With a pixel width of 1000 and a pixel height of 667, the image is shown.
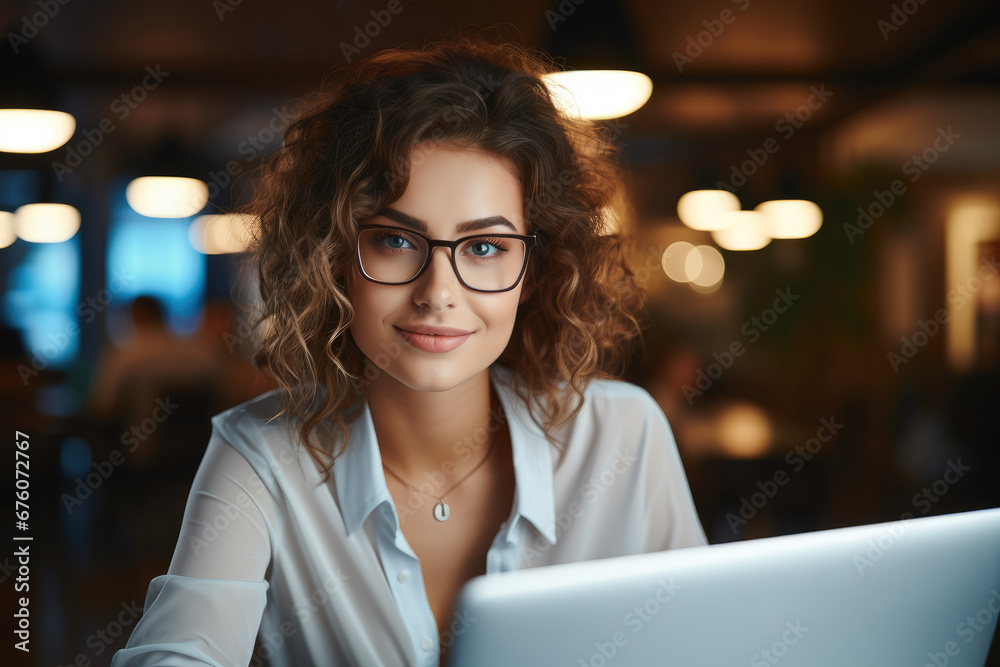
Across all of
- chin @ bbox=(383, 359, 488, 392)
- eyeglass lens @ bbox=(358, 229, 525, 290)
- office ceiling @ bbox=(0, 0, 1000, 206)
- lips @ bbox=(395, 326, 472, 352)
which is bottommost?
chin @ bbox=(383, 359, 488, 392)

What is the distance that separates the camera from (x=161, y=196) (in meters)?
3.29

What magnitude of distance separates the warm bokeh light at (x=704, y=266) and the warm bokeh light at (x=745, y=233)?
0.25 ft

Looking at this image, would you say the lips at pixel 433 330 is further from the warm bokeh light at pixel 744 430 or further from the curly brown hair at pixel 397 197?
the warm bokeh light at pixel 744 430

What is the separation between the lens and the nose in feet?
3.73

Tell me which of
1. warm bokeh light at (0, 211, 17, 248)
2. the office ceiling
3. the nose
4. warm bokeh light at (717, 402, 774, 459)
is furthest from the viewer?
warm bokeh light at (717, 402, 774, 459)

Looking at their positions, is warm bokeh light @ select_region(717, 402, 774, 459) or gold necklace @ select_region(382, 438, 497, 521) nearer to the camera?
gold necklace @ select_region(382, 438, 497, 521)

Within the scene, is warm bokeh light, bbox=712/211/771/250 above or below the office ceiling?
below

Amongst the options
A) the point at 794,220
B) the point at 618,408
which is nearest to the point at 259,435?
the point at 618,408

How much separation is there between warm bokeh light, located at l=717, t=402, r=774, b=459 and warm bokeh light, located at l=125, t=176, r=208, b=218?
121 inches

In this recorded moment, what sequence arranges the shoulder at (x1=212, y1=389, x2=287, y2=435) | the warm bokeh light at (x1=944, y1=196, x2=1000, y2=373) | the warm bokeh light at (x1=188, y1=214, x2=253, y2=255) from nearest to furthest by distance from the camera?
the shoulder at (x1=212, y1=389, x2=287, y2=435) → the warm bokeh light at (x1=944, y1=196, x2=1000, y2=373) → the warm bokeh light at (x1=188, y1=214, x2=253, y2=255)

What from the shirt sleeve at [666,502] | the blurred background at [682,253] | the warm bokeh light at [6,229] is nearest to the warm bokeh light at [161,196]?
the blurred background at [682,253]

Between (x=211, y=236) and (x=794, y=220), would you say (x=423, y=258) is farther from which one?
(x=794, y=220)

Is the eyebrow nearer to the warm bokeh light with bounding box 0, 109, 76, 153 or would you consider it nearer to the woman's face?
the woman's face

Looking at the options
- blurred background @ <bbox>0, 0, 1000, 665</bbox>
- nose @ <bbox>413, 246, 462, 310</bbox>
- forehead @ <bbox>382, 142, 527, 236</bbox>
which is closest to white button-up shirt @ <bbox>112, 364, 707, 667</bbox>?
nose @ <bbox>413, 246, 462, 310</bbox>
